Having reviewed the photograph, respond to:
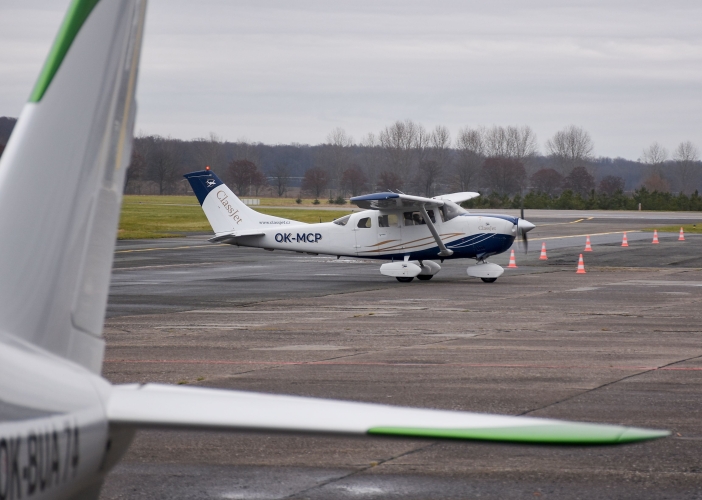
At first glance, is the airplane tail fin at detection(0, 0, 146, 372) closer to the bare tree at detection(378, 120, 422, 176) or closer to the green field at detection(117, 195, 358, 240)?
the green field at detection(117, 195, 358, 240)

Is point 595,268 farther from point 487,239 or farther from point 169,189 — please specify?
point 169,189

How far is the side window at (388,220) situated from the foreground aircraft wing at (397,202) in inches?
7.9

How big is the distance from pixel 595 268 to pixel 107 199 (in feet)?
86.3

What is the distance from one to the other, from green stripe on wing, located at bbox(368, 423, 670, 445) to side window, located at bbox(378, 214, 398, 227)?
21.4 meters

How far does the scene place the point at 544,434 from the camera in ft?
9.10

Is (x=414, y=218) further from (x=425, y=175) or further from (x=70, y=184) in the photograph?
(x=425, y=175)

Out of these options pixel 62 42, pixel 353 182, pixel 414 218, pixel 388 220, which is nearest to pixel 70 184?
pixel 62 42

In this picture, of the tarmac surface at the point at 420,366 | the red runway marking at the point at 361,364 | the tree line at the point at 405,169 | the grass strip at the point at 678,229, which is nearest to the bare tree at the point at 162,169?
the tree line at the point at 405,169

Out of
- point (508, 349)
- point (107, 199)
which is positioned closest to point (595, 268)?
point (508, 349)

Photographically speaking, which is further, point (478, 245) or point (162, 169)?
point (162, 169)

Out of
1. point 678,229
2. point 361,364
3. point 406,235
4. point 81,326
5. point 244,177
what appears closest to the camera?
point 81,326

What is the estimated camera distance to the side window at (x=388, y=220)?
24.3 metres

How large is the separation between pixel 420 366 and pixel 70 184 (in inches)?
333

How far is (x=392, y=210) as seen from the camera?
24359mm
